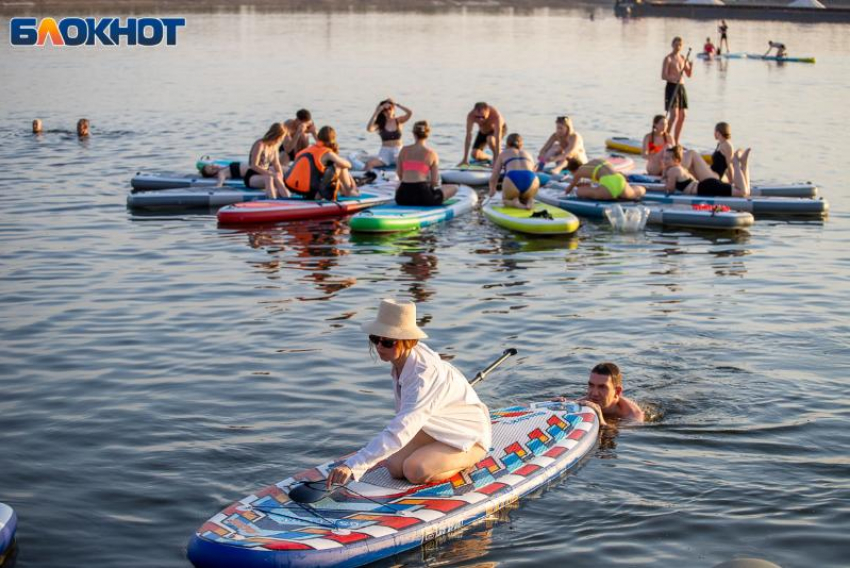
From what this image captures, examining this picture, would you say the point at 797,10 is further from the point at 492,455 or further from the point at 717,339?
the point at 492,455

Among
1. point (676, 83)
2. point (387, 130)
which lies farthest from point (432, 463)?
point (676, 83)

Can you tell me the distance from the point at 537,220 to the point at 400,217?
2077 millimetres

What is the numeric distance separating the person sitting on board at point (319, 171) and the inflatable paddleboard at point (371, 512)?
9.98 metres

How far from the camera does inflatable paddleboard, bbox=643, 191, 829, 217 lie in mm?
18906

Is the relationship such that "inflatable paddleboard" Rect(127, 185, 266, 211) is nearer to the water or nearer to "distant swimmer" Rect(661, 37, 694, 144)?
the water

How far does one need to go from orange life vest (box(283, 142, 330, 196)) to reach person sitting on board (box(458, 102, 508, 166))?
3.77 meters

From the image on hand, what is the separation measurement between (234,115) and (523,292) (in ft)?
67.8

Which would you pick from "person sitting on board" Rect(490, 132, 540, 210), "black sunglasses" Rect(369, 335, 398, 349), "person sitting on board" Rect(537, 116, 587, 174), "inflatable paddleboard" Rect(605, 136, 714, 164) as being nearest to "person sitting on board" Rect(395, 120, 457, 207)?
"person sitting on board" Rect(490, 132, 540, 210)

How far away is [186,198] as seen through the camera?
19.8 m

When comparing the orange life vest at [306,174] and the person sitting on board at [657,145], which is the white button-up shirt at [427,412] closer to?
the orange life vest at [306,174]

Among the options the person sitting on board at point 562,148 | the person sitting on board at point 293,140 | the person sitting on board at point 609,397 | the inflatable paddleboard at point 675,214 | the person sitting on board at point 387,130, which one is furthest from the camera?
the person sitting on board at point 387,130

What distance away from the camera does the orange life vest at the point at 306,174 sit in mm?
18641

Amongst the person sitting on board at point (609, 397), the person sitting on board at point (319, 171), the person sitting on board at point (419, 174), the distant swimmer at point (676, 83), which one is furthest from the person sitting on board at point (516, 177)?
the person sitting on board at point (609, 397)

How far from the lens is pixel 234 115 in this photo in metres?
33.9
